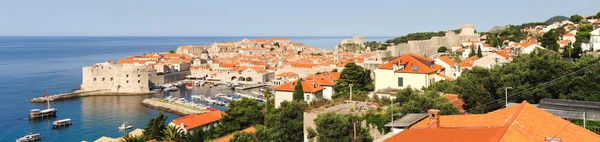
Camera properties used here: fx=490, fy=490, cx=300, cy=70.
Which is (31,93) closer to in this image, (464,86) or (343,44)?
(464,86)

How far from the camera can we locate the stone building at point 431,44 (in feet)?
90.7

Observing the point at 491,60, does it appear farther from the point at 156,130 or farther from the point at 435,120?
the point at 435,120

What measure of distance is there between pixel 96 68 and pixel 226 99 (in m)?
10.3

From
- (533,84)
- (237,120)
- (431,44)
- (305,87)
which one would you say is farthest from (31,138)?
(431,44)

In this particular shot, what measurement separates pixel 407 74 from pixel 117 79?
901 inches

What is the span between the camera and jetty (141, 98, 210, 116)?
21.3 metres

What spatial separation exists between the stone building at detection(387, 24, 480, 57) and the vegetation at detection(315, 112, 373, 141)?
1941 cm

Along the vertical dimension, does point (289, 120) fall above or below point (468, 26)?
below

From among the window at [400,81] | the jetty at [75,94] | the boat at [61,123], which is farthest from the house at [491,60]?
the jetty at [75,94]

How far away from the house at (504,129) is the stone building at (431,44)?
71.1ft

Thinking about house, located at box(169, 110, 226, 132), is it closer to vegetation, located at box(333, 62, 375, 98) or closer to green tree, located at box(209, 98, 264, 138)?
green tree, located at box(209, 98, 264, 138)

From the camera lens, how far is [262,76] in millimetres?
34500

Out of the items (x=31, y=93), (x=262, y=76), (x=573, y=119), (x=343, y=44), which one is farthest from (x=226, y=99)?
(x=343, y=44)

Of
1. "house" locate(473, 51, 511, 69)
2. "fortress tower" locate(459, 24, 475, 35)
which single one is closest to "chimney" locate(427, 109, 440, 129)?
"house" locate(473, 51, 511, 69)
